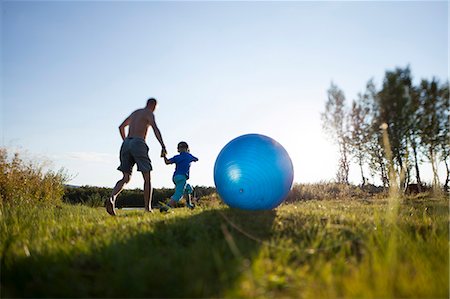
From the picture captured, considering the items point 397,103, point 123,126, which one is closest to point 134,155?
point 123,126

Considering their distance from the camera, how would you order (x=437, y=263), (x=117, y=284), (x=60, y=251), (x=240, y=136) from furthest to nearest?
(x=240, y=136) → (x=60, y=251) → (x=437, y=263) → (x=117, y=284)

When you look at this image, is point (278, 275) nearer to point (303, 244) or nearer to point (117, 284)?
point (303, 244)

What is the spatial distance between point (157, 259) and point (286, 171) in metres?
3.54

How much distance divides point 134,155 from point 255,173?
8.17 feet

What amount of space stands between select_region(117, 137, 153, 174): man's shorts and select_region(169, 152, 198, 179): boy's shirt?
115 cm

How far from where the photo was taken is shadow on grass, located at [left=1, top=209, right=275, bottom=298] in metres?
2.30

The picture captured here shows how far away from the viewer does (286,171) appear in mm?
5820

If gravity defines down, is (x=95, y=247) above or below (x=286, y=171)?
below

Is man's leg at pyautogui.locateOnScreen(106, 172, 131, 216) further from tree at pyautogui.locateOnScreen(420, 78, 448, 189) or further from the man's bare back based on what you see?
tree at pyautogui.locateOnScreen(420, 78, 448, 189)

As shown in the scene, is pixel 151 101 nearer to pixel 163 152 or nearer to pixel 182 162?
pixel 163 152

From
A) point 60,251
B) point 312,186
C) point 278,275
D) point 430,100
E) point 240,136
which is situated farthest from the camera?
point 312,186

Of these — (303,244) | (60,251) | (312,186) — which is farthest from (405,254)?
(312,186)

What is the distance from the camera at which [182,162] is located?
7.80 m

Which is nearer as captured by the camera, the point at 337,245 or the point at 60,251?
the point at 60,251
